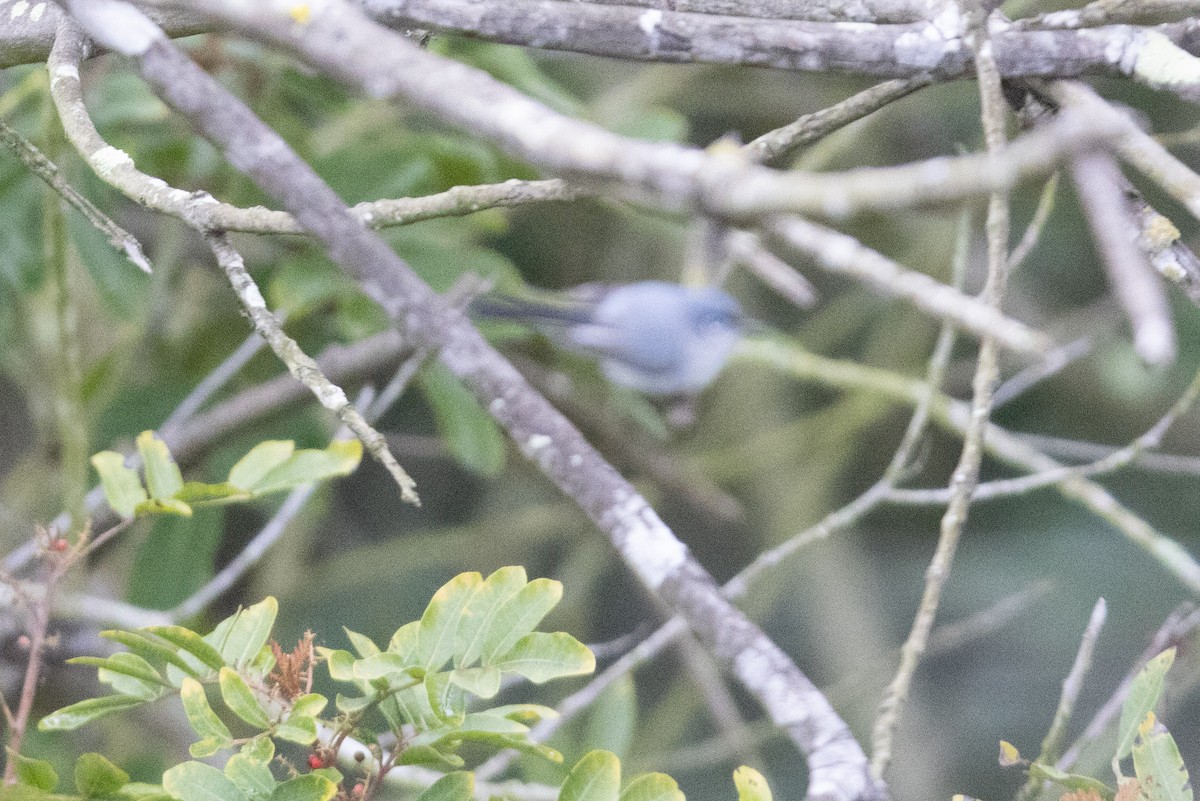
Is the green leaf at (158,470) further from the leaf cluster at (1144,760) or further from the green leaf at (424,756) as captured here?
the leaf cluster at (1144,760)

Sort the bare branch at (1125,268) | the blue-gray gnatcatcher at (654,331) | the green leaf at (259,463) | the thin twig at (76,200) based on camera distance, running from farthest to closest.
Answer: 1. the blue-gray gnatcatcher at (654,331)
2. the green leaf at (259,463)
3. the thin twig at (76,200)
4. the bare branch at (1125,268)

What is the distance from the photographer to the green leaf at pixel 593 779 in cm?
70

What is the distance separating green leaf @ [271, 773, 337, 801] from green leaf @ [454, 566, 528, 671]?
0.35 feet

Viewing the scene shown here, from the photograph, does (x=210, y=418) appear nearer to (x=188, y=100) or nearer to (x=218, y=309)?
(x=218, y=309)

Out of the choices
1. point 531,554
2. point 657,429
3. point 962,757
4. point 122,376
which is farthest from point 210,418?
point 962,757

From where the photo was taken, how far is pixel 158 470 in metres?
0.86

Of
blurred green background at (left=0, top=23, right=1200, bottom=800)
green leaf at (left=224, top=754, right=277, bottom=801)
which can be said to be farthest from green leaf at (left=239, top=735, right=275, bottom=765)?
blurred green background at (left=0, top=23, right=1200, bottom=800)

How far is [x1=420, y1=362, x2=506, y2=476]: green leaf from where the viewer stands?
178 centimetres

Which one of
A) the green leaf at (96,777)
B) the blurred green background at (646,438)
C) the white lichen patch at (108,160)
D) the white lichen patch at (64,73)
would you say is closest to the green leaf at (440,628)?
the green leaf at (96,777)

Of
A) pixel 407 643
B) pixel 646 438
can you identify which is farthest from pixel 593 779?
Result: pixel 646 438

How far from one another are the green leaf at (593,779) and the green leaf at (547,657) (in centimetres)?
5

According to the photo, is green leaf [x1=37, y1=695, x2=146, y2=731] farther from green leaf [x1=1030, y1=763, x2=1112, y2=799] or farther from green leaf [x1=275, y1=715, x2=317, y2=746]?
green leaf [x1=1030, y1=763, x2=1112, y2=799]

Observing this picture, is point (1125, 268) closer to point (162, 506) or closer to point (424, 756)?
point (424, 756)

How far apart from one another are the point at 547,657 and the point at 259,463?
1.09 ft
